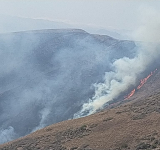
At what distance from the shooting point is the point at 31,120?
4525 inches

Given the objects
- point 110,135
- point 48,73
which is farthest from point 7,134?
point 110,135

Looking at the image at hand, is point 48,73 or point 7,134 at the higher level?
point 48,73

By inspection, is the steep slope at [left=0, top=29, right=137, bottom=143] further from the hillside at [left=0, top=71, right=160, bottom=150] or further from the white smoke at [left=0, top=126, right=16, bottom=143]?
the hillside at [left=0, top=71, right=160, bottom=150]

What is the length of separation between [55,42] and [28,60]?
2616cm

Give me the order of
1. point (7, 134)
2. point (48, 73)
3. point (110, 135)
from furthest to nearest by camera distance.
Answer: point (48, 73) < point (7, 134) < point (110, 135)

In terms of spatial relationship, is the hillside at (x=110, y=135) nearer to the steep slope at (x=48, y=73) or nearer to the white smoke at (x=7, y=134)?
the steep slope at (x=48, y=73)

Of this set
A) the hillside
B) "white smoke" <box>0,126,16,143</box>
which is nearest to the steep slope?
"white smoke" <box>0,126,16,143</box>

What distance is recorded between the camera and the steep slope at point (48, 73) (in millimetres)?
115688

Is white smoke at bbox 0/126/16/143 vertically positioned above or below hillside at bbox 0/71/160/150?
above

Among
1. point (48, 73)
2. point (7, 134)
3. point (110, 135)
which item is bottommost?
point (110, 135)

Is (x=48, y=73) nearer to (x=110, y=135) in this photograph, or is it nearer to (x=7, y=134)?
(x=7, y=134)

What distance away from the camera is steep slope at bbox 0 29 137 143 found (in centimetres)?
11569

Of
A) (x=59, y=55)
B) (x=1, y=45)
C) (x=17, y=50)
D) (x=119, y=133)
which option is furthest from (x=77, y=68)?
(x=119, y=133)

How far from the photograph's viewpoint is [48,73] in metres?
147
